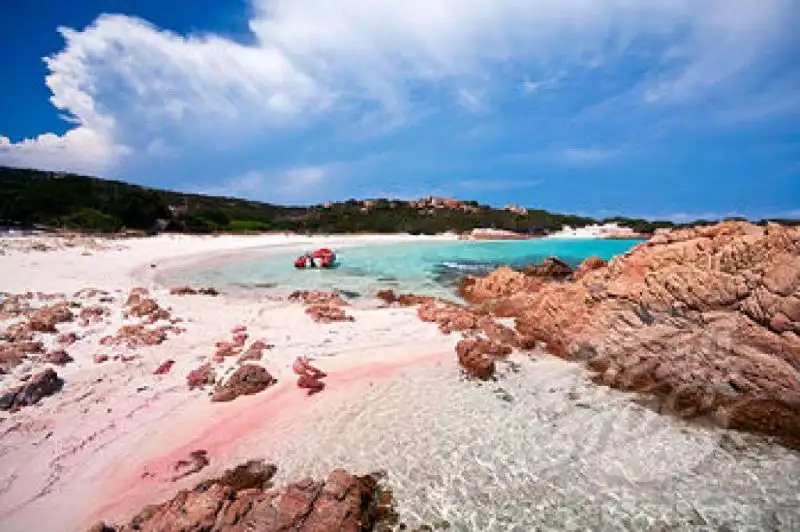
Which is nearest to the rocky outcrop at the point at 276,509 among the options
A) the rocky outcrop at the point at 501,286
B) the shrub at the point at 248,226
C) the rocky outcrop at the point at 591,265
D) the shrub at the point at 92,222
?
the rocky outcrop at the point at 501,286

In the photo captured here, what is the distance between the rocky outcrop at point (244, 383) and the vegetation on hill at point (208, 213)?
158ft

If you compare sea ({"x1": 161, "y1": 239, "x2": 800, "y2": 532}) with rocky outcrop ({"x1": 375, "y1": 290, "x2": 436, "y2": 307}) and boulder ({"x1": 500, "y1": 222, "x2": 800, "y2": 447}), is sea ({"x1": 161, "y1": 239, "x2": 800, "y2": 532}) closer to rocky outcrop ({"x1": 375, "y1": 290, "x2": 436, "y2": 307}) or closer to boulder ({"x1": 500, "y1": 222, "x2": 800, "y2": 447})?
boulder ({"x1": 500, "y1": 222, "x2": 800, "y2": 447})

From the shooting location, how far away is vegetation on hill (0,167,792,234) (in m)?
50.4

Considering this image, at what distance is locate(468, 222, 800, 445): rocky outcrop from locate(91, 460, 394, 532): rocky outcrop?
620cm

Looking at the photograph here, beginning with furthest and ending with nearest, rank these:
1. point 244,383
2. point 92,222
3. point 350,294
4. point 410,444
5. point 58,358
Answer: point 92,222
point 350,294
point 58,358
point 244,383
point 410,444

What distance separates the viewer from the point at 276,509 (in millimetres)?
5094

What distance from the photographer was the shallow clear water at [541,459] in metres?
5.48

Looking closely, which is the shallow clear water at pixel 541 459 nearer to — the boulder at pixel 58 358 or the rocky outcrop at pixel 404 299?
the boulder at pixel 58 358

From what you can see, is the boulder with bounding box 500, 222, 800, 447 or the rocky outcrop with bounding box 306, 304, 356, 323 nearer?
the boulder with bounding box 500, 222, 800, 447

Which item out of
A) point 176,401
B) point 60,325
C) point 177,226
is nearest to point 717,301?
point 176,401

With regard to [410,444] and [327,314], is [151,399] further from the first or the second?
[327,314]

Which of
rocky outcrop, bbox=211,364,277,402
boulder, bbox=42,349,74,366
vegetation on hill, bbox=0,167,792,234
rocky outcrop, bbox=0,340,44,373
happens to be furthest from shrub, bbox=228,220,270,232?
rocky outcrop, bbox=211,364,277,402

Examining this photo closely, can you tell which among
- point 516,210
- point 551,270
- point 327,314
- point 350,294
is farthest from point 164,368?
point 516,210

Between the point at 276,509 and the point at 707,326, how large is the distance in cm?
857
